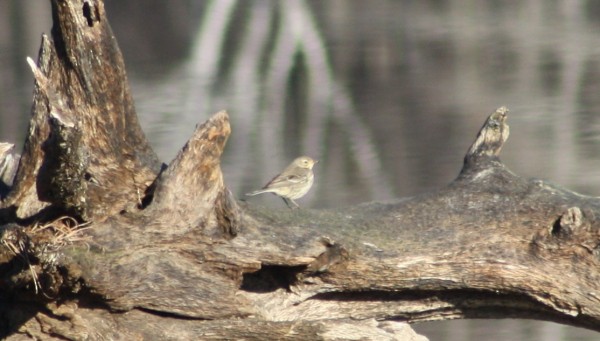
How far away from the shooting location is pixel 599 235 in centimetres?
388

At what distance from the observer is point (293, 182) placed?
5.33m

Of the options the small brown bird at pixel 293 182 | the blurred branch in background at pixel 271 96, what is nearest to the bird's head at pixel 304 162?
the small brown bird at pixel 293 182

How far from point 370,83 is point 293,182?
68cm

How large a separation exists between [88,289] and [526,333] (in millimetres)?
3140

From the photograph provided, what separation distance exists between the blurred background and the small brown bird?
0.29 metres

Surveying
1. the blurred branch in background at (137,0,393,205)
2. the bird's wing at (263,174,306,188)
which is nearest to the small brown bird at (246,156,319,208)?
the bird's wing at (263,174,306,188)

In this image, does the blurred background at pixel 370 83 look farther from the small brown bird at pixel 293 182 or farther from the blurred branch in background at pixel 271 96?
the small brown bird at pixel 293 182

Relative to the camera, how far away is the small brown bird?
531 centimetres

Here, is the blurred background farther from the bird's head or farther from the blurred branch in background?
the bird's head

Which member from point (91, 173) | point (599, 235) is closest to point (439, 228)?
point (599, 235)

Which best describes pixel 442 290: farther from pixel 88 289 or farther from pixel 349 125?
pixel 349 125

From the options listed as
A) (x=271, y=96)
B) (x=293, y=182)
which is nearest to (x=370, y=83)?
(x=271, y=96)

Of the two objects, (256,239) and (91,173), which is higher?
(91,173)

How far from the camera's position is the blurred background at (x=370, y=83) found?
5.59m
